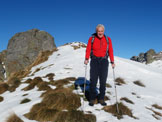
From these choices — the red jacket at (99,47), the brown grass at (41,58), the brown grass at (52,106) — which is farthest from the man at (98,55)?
the brown grass at (41,58)

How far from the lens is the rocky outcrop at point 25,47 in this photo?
48.1 metres

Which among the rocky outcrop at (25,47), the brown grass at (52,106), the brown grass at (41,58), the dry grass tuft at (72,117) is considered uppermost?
the rocky outcrop at (25,47)

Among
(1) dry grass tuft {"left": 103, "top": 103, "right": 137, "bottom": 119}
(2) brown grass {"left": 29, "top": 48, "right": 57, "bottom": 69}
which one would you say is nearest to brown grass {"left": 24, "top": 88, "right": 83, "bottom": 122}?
(1) dry grass tuft {"left": 103, "top": 103, "right": 137, "bottom": 119}

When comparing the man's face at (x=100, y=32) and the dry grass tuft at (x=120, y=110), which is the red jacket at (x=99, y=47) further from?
the dry grass tuft at (x=120, y=110)

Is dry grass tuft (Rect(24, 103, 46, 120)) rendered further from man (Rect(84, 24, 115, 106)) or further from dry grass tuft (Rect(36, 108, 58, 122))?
man (Rect(84, 24, 115, 106))

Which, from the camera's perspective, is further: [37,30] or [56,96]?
[37,30]

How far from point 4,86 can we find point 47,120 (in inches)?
287

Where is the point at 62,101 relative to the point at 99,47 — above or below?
below

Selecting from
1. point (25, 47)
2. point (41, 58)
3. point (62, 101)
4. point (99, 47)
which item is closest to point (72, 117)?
point (62, 101)

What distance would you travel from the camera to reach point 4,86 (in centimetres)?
1096

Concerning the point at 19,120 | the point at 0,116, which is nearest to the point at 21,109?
the point at 0,116

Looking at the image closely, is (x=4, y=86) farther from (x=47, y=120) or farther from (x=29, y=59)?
(x=29, y=59)

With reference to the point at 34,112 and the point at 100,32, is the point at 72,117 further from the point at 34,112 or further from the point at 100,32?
the point at 100,32

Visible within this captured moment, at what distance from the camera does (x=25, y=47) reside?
48.9 metres
